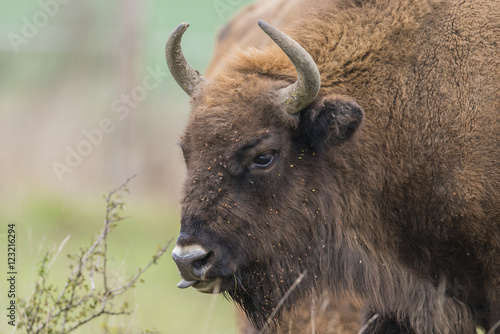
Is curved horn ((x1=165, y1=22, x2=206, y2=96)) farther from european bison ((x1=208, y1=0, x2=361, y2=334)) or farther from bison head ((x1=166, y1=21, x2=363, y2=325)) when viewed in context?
european bison ((x1=208, y1=0, x2=361, y2=334))

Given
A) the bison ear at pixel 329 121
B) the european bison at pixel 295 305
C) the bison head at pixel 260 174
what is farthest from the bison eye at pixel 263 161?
the european bison at pixel 295 305

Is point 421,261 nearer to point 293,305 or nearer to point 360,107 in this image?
point 293,305

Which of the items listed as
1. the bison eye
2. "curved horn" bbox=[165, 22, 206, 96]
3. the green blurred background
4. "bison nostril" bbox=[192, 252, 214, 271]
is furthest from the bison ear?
the green blurred background

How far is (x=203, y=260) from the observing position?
14.9 feet

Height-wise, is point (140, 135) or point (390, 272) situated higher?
point (390, 272)

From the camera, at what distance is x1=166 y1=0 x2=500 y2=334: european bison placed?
15.4 feet

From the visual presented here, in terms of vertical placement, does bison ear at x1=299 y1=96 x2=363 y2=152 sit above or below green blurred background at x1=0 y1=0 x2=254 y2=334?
above

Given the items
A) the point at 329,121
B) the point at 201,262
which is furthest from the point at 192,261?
the point at 329,121

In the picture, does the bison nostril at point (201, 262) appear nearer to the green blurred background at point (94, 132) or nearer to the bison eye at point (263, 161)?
the bison eye at point (263, 161)

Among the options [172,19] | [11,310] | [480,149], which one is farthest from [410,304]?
[172,19]

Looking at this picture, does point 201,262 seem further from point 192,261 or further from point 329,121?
point 329,121

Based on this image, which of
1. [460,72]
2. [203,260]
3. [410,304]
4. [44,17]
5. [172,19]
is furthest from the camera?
[172,19]

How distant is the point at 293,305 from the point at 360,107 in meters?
1.47

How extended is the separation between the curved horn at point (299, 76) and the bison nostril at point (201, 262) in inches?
40.9
